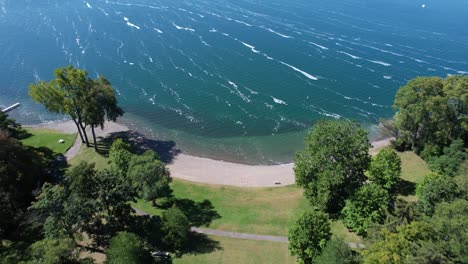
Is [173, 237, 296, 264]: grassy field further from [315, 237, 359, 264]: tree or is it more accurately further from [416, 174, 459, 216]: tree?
[416, 174, 459, 216]: tree

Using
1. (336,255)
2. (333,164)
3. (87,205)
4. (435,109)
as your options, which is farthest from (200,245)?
(435,109)

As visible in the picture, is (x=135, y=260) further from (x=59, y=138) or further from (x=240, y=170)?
(x=59, y=138)

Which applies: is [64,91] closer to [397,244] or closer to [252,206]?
[252,206]

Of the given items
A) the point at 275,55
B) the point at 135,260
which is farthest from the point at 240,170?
the point at 275,55

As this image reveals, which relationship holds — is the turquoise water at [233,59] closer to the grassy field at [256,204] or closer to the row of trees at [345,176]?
the grassy field at [256,204]

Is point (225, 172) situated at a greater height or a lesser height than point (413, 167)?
lesser

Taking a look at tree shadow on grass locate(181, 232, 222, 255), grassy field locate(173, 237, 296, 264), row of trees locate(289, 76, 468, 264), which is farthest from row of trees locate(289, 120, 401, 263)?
tree shadow on grass locate(181, 232, 222, 255)
